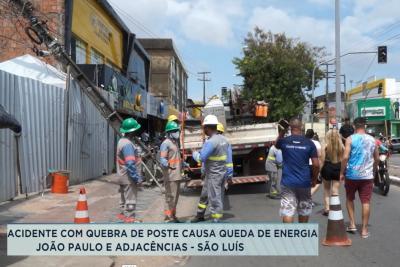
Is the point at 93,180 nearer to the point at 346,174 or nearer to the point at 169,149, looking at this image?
the point at 169,149

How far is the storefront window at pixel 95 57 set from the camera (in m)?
23.6

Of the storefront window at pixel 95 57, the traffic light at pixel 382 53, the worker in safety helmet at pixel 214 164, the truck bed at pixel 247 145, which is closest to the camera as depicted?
the worker in safety helmet at pixel 214 164

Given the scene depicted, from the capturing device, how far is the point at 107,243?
14.2 feet

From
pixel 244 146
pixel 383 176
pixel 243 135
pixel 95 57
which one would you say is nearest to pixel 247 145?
pixel 244 146

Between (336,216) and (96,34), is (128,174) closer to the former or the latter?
(336,216)

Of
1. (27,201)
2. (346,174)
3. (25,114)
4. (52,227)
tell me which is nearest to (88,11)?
(25,114)

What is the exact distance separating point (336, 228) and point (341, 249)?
31cm

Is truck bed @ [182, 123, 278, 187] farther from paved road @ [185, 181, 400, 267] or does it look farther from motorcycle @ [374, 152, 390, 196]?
motorcycle @ [374, 152, 390, 196]

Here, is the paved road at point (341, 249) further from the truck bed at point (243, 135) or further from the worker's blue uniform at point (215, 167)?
the truck bed at point (243, 135)

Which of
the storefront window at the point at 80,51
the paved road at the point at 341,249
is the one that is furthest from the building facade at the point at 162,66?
the paved road at the point at 341,249

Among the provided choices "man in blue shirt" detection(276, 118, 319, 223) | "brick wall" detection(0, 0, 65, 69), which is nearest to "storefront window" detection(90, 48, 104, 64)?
"brick wall" detection(0, 0, 65, 69)

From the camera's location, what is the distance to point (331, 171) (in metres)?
10.2
